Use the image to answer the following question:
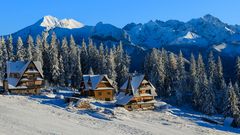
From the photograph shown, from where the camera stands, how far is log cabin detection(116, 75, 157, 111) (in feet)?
269

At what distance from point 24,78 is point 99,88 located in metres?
17.2

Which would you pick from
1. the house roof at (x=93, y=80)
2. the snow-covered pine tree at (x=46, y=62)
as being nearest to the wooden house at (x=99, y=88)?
the house roof at (x=93, y=80)

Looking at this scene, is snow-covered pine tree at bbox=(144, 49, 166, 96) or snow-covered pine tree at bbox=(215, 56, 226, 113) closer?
snow-covered pine tree at bbox=(215, 56, 226, 113)

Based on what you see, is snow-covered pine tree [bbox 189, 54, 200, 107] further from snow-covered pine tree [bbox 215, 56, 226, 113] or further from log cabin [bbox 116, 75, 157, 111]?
log cabin [bbox 116, 75, 157, 111]

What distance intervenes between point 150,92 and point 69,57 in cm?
4206

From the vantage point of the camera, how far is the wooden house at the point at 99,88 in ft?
298

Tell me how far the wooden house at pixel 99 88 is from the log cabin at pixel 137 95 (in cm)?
621

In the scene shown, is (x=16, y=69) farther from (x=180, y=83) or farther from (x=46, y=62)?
(x=180, y=83)

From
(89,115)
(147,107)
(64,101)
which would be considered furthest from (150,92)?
(89,115)

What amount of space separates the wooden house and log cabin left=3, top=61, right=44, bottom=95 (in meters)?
11.0

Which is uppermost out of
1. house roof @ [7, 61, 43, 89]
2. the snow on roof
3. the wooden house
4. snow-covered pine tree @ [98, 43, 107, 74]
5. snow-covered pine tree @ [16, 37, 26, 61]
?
snow-covered pine tree @ [16, 37, 26, 61]

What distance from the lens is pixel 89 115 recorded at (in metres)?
61.9

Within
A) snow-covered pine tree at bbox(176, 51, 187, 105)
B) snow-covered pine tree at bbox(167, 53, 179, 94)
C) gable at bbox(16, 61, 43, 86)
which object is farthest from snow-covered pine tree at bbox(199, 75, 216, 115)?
gable at bbox(16, 61, 43, 86)

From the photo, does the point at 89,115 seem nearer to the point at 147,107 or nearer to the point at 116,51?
→ the point at 147,107
